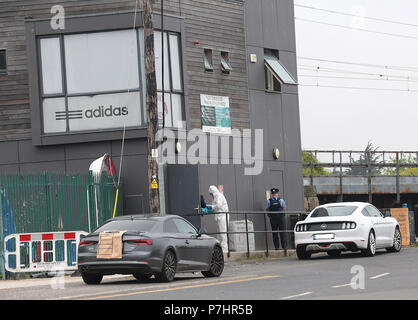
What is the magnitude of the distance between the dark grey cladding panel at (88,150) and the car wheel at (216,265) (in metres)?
8.58

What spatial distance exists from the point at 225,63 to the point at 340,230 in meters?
8.73

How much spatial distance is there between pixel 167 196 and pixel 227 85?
5.05 m

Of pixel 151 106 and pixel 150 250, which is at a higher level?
pixel 151 106

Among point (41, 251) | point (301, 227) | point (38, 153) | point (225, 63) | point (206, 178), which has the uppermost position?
point (225, 63)

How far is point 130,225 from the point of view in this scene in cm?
1864

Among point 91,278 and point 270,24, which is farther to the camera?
point 270,24

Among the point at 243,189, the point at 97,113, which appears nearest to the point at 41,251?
the point at 97,113

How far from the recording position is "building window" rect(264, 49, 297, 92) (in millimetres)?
32969

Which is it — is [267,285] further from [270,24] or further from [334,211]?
[270,24]

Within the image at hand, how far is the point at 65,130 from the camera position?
2814 cm
